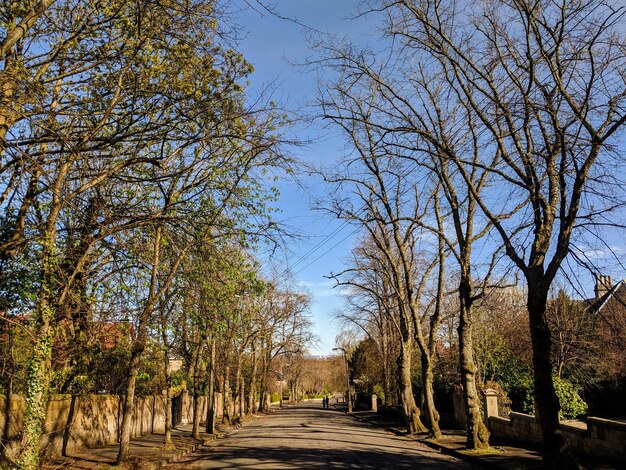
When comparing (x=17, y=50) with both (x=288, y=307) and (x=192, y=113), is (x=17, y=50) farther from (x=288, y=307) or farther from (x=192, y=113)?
(x=288, y=307)

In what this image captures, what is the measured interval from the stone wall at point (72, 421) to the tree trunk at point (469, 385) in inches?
452

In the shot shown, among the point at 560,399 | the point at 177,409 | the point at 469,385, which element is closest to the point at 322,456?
the point at 469,385

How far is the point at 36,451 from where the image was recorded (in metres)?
8.98

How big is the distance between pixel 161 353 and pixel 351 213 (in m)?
8.48

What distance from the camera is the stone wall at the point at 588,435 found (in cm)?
1118

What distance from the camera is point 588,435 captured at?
40.6 ft

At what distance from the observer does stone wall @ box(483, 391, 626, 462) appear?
1118 cm

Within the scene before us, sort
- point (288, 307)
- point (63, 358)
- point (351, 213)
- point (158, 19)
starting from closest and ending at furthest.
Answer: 1. point (158, 19)
2. point (63, 358)
3. point (351, 213)
4. point (288, 307)

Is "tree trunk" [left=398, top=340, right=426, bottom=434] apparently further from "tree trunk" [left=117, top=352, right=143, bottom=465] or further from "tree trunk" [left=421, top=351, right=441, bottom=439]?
"tree trunk" [left=117, top=352, right=143, bottom=465]

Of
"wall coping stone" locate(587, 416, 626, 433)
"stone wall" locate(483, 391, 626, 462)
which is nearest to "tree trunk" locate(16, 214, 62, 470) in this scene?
"stone wall" locate(483, 391, 626, 462)

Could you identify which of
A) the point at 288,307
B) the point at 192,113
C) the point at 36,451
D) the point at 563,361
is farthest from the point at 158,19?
the point at 288,307

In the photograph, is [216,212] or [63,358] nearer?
[216,212]

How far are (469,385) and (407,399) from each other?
755 centimetres

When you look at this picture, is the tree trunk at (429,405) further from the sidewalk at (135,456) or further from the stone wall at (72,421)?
the stone wall at (72,421)
